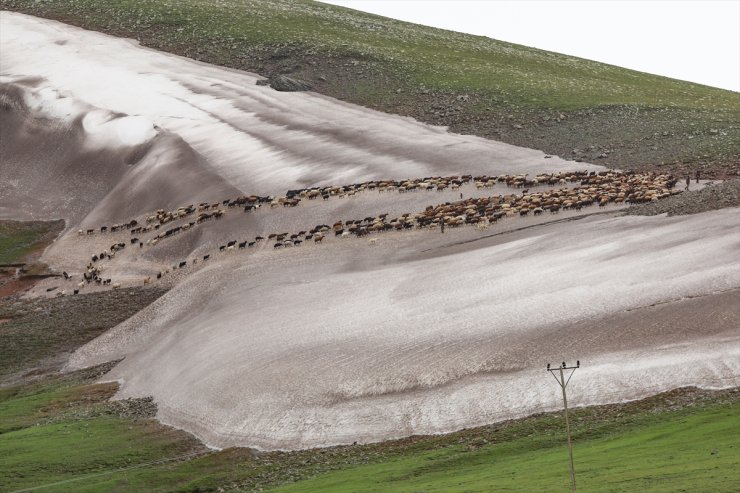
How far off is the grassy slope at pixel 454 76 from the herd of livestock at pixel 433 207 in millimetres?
9456

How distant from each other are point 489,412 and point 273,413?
1175 centimetres

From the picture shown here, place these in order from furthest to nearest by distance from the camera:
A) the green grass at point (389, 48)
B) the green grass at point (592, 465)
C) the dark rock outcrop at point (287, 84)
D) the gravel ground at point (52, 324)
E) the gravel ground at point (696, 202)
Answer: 1. the dark rock outcrop at point (287, 84)
2. the green grass at point (389, 48)
3. the gravel ground at point (52, 324)
4. the gravel ground at point (696, 202)
5. the green grass at point (592, 465)

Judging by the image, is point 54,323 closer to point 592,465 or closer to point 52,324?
point 52,324

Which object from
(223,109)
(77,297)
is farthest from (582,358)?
(223,109)

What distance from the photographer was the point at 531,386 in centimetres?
5931

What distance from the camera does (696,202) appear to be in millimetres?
81125

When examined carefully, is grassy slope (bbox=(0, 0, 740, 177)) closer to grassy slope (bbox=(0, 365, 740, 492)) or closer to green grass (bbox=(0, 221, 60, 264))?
green grass (bbox=(0, 221, 60, 264))

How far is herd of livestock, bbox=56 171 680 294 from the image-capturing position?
8944cm

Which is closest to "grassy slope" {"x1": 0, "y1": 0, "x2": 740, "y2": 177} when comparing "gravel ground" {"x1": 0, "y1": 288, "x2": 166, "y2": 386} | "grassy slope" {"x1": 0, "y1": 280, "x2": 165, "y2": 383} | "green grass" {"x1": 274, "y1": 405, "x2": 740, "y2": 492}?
"grassy slope" {"x1": 0, "y1": 280, "x2": 165, "y2": 383}

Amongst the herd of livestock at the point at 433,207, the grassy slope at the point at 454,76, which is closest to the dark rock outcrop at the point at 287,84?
the grassy slope at the point at 454,76

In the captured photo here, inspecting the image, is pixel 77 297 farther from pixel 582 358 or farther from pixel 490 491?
pixel 490 491

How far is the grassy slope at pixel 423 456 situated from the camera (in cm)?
4459

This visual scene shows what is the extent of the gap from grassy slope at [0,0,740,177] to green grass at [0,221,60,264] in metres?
40.1

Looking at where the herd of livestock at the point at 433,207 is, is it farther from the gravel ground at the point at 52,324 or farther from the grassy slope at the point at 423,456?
the grassy slope at the point at 423,456
